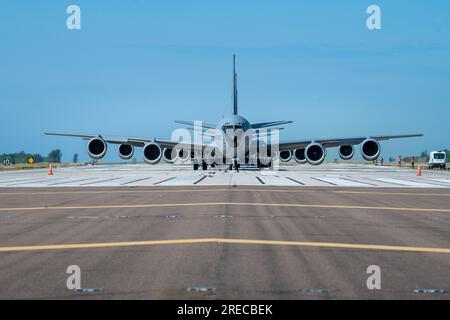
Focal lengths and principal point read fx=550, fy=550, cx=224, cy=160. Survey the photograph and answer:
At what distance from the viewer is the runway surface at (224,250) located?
6145mm

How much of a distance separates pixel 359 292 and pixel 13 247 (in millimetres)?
5780

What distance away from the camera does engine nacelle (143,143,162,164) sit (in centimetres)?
4447

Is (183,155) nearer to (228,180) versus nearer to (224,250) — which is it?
(228,180)

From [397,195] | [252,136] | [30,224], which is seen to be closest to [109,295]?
[30,224]

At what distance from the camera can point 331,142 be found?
4609cm

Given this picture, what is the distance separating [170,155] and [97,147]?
8.95 m

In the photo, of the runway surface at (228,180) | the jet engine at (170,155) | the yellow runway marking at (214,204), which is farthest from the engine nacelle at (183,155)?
the yellow runway marking at (214,204)

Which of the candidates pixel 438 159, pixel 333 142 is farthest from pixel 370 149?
pixel 438 159

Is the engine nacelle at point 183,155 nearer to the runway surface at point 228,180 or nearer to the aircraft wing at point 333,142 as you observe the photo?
the aircraft wing at point 333,142

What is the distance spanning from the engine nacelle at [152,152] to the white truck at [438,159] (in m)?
34.8

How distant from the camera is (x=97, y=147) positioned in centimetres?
4381

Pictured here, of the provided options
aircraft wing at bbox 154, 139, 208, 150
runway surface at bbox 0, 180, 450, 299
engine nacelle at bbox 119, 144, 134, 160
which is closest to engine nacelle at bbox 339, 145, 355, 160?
aircraft wing at bbox 154, 139, 208, 150

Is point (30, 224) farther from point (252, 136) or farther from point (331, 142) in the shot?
point (331, 142)
